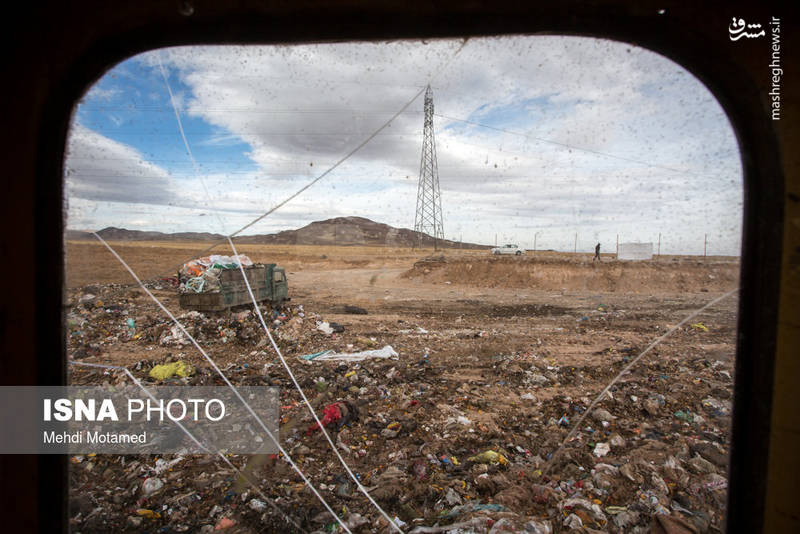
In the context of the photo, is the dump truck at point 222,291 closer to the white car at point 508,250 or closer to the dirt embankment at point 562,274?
the dirt embankment at point 562,274

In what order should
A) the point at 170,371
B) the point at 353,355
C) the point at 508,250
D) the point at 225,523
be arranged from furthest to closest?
1. the point at 508,250
2. the point at 353,355
3. the point at 170,371
4. the point at 225,523

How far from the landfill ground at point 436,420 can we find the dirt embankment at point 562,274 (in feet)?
20.1

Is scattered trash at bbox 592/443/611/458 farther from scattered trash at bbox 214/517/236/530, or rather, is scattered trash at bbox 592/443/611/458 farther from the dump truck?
the dump truck

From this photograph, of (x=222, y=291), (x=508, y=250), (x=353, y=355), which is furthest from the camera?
(x=508, y=250)

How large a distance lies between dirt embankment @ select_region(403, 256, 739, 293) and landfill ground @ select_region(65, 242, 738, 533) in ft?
20.1

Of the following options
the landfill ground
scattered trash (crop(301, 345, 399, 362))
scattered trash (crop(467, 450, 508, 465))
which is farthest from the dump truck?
scattered trash (crop(467, 450, 508, 465))

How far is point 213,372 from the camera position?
191 inches

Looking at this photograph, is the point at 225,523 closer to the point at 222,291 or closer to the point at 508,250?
the point at 222,291

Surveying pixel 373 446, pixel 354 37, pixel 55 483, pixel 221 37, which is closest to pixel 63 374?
pixel 55 483

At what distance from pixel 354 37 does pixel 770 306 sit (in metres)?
1.56

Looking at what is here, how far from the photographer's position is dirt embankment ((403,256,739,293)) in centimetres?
1383

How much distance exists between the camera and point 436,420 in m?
3.62

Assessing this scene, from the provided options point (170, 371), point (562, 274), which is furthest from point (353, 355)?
point (562, 274)

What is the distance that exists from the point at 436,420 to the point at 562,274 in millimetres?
13353
